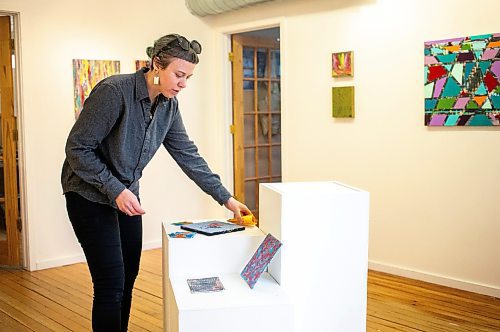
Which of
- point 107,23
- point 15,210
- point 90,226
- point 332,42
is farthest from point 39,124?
point 90,226

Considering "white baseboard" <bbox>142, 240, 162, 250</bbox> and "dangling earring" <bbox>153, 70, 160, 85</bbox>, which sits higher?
"dangling earring" <bbox>153, 70, 160, 85</bbox>

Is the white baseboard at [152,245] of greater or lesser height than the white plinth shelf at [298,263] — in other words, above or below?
below

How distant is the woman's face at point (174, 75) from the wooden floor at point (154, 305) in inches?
60.0

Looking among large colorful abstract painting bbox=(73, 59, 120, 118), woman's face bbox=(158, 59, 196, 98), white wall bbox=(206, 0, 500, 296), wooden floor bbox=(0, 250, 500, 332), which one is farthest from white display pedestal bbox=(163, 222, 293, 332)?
large colorful abstract painting bbox=(73, 59, 120, 118)

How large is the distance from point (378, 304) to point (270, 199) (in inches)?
64.3

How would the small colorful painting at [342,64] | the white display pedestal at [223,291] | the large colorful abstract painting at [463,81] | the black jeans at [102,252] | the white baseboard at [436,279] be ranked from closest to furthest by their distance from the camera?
1. the white display pedestal at [223,291]
2. the black jeans at [102,252]
3. the large colorful abstract painting at [463,81]
4. the white baseboard at [436,279]
5. the small colorful painting at [342,64]

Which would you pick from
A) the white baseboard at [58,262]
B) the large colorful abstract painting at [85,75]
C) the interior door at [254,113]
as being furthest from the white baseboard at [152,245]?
the large colorful abstract painting at [85,75]

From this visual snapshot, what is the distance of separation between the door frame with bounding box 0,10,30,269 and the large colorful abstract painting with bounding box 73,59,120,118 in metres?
0.41

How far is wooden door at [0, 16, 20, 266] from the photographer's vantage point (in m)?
4.44

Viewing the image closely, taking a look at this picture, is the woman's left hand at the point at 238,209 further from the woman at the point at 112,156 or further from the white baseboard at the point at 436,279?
the white baseboard at the point at 436,279

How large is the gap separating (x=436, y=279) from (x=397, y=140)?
0.95 metres

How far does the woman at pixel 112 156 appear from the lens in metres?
2.15

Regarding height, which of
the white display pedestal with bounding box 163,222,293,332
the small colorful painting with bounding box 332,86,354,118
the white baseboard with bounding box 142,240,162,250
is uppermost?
the small colorful painting with bounding box 332,86,354,118

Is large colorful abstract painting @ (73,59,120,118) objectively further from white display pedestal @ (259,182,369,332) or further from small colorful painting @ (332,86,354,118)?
white display pedestal @ (259,182,369,332)
